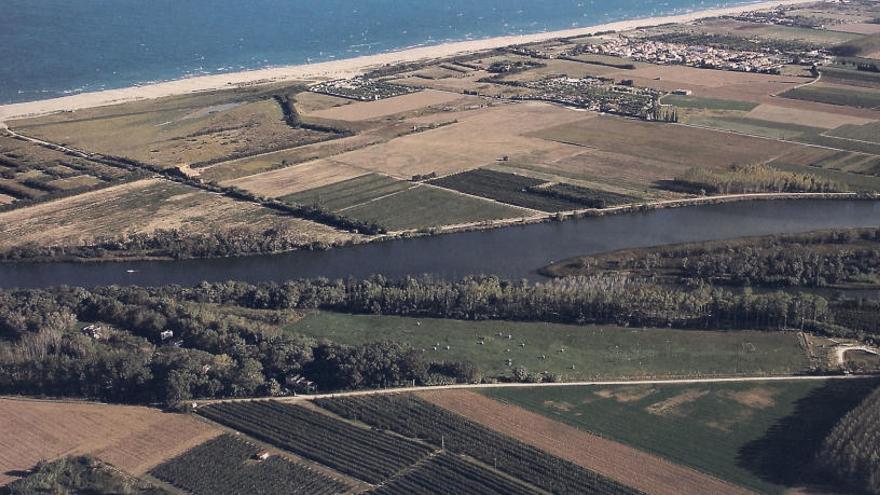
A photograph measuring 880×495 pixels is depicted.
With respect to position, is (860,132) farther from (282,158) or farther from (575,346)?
(282,158)

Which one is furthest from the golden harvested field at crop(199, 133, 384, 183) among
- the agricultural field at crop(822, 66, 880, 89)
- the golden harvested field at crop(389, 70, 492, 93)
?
the agricultural field at crop(822, 66, 880, 89)

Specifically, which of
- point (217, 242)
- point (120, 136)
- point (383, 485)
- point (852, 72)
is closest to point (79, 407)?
point (383, 485)

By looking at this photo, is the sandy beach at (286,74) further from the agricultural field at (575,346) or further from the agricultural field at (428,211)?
the agricultural field at (575,346)

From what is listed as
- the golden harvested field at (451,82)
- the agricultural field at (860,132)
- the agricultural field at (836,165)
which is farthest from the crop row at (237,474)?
the golden harvested field at (451,82)

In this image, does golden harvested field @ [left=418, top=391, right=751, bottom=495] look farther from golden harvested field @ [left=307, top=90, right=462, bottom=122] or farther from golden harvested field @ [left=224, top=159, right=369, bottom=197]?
golden harvested field @ [left=307, top=90, right=462, bottom=122]

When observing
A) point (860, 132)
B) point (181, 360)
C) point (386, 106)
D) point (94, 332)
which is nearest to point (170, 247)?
point (94, 332)

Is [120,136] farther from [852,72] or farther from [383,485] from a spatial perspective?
[852,72]
